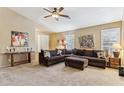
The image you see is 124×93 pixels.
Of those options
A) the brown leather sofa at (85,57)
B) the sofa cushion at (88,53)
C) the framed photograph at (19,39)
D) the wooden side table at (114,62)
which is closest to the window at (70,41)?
the brown leather sofa at (85,57)

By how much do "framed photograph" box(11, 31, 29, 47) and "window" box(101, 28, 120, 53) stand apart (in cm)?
438

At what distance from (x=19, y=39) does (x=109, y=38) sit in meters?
4.92

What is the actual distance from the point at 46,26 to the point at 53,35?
163 centimetres

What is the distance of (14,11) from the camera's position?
18.6 ft

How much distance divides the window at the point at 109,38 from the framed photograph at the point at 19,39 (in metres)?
4.38

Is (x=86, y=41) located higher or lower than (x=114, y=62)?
higher

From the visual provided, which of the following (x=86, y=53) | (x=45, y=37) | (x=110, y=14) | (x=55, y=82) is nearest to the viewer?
(x=55, y=82)

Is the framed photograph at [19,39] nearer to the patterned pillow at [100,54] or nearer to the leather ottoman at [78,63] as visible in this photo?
the leather ottoman at [78,63]

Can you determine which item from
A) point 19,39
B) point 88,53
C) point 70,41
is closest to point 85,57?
point 88,53

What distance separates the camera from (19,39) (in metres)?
5.98

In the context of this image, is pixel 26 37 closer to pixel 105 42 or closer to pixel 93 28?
pixel 93 28

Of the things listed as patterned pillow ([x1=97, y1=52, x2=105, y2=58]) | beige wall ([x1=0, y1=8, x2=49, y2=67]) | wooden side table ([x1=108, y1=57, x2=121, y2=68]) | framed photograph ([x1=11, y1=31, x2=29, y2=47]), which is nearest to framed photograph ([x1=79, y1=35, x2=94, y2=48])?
patterned pillow ([x1=97, y1=52, x2=105, y2=58])

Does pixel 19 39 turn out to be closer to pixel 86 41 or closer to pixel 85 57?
pixel 85 57
